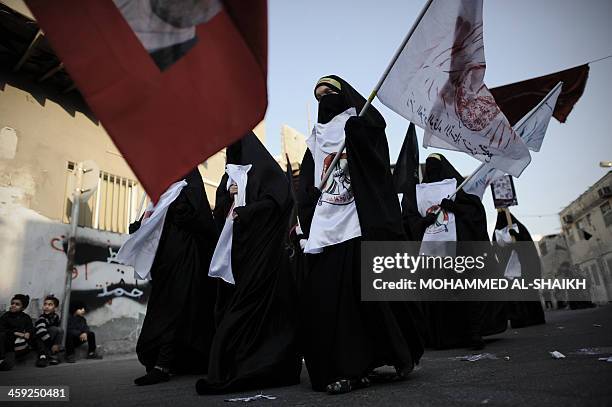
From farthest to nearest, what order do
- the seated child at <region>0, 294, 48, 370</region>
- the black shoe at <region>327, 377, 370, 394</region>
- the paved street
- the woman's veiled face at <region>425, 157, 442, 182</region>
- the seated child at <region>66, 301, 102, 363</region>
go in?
1. the seated child at <region>66, 301, 102, 363</region>
2. the seated child at <region>0, 294, 48, 370</region>
3. the woman's veiled face at <region>425, 157, 442, 182</region>
4. the black shoe at <region>327, 377, 370, 394</region>
5. the paved street

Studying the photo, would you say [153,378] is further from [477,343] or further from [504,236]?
[504,236]

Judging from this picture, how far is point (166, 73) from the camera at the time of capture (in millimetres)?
1710

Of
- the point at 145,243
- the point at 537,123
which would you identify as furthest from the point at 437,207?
the point at 145,243

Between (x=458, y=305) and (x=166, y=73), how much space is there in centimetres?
433

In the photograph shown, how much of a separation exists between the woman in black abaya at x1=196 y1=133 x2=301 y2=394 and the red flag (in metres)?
1.60

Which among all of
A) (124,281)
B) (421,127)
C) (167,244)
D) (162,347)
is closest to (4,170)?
(124,281)

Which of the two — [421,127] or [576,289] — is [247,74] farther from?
[576,289]

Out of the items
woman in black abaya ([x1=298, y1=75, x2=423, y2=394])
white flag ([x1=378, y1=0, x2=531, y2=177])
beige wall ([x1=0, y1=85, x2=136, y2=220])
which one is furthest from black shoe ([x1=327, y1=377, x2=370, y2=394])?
beige wall ([x1=0, y1=85, x2=136, y2=220])

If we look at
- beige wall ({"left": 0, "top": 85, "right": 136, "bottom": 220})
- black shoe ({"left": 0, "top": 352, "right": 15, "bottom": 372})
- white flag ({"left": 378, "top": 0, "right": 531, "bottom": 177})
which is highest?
beige wall ({"left": 0, "top": 85, "right": 136, "bottom": 220})

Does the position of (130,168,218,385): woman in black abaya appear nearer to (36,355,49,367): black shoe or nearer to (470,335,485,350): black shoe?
(470,335,485,350): black shoe

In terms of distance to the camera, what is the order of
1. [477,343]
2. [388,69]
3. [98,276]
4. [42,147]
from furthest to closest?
1. [98,276]
2. [42,147]
3. [477,343]
4. [388,69]

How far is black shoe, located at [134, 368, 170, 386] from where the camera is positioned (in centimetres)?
333

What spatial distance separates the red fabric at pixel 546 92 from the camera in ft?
17.7

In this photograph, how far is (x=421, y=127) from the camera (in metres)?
3.19
